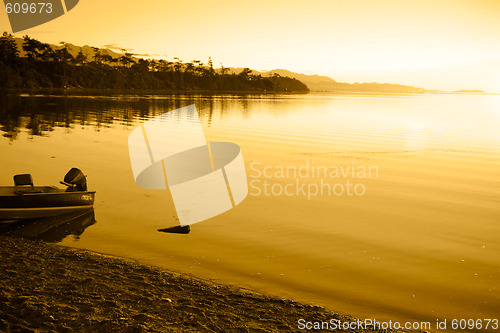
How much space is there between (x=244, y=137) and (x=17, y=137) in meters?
18.5

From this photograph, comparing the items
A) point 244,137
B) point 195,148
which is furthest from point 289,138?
point 195,148

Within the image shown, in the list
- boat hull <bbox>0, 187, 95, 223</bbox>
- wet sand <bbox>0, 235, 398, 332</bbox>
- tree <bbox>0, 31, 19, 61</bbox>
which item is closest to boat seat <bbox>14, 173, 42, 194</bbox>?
boat hull <bbox>0, 187, 95, 223</bbox>

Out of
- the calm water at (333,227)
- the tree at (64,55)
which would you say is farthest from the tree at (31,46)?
the calm water at (333,227)

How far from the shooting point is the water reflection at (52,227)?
12.3 metres

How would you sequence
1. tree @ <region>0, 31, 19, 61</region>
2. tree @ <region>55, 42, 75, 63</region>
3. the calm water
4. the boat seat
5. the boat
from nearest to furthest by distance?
the calm water < the boat < the boat seat < tree @ <region>0, 31, 19, 61</region> < tree @ <region>55, 42, 75, 63</region>

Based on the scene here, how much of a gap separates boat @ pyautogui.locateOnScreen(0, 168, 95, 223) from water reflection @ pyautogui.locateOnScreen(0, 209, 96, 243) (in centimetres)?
21

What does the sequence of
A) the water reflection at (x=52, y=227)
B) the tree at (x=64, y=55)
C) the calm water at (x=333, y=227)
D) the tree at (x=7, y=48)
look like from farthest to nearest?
the tree at (x=64, y=55), the tree at (x=7, y=48), the water reflection at (x=52, y=227), the calm water at (x=333, y=227)

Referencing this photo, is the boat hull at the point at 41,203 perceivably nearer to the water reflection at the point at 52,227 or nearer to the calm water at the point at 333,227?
the water reflection at the point at 52,227

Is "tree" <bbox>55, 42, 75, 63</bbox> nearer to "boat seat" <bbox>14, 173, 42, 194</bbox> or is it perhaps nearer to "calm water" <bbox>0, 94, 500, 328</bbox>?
"calm water" <bbox>0, 94, 500, 328</bbox>

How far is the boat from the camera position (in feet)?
40.9

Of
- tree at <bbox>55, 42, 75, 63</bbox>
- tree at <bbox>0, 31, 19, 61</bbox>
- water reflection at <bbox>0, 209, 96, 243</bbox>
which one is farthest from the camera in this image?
tree at <bbox>55, 42, 75, 63</bbox>

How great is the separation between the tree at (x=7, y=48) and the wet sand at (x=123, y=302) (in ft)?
557

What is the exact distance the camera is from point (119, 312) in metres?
7.17

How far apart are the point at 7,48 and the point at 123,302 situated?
17468cm
